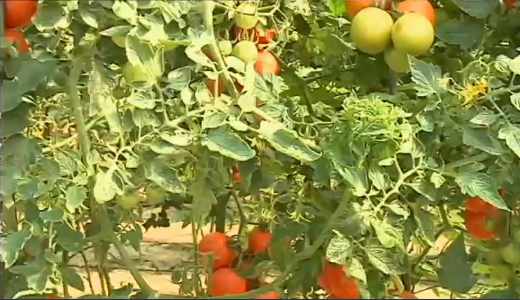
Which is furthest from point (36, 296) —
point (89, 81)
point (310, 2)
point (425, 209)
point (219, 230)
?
point (310, 2)

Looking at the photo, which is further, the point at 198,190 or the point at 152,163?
the point at 198,190

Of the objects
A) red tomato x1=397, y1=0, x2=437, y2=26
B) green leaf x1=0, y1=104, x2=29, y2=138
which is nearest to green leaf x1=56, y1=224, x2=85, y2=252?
green leaf x1=0, y1=104, x2=29, y2=138

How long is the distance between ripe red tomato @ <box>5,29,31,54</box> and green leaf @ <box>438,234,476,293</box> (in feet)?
1.52

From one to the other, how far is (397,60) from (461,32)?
131mm

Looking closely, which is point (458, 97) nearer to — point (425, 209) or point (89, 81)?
point (425, 209)

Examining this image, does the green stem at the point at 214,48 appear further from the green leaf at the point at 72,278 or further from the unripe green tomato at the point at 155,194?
the green leaf at the point at 72,278

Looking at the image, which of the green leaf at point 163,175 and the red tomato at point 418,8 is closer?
the green leaf at point 163,175

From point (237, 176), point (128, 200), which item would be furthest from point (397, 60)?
point (128, 200)

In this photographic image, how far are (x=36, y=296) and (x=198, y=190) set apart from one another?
0.26 m

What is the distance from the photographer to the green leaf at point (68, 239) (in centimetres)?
111

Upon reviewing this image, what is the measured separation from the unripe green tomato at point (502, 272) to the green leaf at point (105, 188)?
0.41m

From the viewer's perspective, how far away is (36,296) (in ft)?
3.13

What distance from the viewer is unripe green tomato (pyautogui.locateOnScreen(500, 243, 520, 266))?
1207mm

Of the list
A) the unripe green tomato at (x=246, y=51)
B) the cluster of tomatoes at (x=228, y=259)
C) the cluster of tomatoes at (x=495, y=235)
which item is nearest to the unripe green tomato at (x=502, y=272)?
the cluster of tomatoes at (x=495, y=235)
